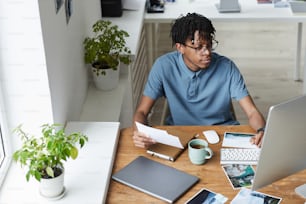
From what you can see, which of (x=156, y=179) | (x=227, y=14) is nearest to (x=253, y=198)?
(x=156, y=179)

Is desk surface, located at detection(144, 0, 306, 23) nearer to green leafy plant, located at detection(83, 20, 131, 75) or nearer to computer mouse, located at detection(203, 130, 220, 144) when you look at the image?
green leafy plant, located at detection(83, 20, 131, 75)

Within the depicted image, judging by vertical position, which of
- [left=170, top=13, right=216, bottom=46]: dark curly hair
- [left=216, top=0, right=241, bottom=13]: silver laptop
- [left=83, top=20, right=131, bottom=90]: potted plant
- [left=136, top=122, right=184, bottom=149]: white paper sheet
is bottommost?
[left=136, top=122, right=184, bottom=149]: white paper sheet

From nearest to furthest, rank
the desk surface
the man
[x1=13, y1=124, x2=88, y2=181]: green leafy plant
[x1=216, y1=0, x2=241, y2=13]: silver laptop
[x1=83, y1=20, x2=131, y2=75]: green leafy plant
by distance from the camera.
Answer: [x1=13, y1=124, x2=88, y2=181]: green leafy plant < the man < [x1=83, y1=20, x2=131, y2=75]: green leafy plant < the desk surface < [x1=216, y1=0, x2=241, y2=13]: silver laptop

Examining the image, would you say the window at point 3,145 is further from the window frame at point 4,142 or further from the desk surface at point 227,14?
the desk surface at point 227,14

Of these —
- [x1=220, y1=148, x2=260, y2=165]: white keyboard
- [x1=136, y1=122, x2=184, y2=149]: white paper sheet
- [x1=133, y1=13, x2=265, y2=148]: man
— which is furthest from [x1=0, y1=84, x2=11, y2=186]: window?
[x1=220, y1=148, x2=260, y2=165]: white keyboard

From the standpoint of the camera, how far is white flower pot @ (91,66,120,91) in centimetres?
336

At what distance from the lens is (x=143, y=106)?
9.81ft

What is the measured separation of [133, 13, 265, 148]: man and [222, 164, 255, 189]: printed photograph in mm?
450

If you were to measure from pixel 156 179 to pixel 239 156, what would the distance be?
1.26 ft

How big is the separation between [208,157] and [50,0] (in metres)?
0.93

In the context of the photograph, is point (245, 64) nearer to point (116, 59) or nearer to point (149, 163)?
point (116, 59)

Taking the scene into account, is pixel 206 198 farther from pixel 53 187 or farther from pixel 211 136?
pixel 53 187

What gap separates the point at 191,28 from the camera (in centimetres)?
296

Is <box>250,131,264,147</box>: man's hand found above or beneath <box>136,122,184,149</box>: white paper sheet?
beneath
